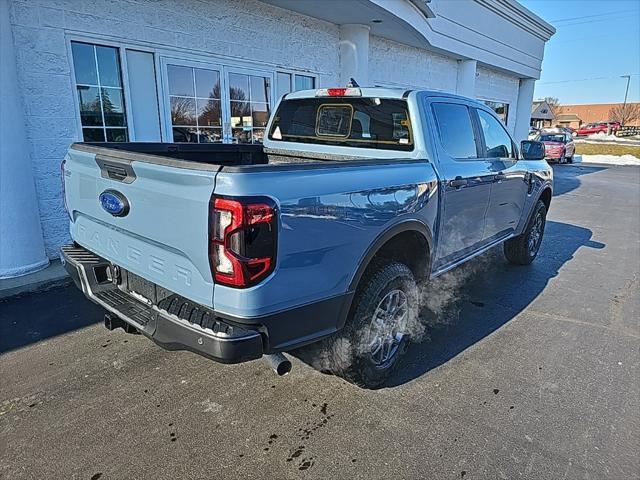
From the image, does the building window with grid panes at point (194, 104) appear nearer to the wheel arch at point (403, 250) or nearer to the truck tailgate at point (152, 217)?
the truck tailgate at point (152, 217)

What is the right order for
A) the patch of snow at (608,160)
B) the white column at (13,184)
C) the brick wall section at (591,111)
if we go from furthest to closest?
the brick wall section at (591,111) → the patch of snow at (608,160) → the white column at (13,184)

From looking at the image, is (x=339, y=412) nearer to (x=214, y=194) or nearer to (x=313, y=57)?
(x=214, y=194)

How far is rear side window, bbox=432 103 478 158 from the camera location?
368cm

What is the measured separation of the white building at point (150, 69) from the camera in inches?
195

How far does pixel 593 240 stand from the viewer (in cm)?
768

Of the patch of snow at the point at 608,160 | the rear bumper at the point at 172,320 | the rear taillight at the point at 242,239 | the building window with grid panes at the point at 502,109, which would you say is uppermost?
the building window with grid panes at the point at 502,109

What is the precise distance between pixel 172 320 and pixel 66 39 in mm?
4781

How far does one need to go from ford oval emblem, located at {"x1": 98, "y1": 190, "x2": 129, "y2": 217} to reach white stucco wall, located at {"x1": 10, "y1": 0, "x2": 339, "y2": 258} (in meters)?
3.44

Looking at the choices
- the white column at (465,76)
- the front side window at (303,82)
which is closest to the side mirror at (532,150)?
the front side window at (303,82)

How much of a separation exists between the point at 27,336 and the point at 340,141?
319cm

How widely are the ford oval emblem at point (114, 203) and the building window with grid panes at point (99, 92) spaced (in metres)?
3.74

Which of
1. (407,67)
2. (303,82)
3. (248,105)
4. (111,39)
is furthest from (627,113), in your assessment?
(111,39)

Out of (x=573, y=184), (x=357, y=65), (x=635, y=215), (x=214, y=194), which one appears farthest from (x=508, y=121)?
(x=214, y=194)

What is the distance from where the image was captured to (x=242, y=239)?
2.01 meters
